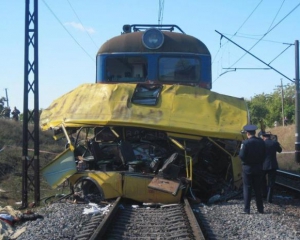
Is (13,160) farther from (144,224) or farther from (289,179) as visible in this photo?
(144,224)

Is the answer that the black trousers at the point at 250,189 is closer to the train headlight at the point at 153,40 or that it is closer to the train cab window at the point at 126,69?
the train cab window at the point at 126,69

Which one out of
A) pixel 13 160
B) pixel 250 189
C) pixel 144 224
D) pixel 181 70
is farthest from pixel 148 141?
pixel 13 160

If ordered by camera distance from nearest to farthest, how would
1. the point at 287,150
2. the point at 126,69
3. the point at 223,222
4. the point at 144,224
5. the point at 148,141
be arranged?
the point at 144,224
the point at 223,222
the point at 148,141
the point at 126,69
the point at 287,150

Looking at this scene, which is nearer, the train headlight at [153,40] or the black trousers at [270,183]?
the black trousers at [270,183]

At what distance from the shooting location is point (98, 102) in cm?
1095

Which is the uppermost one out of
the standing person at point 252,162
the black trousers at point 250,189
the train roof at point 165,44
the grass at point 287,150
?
the train roof at point 165,44

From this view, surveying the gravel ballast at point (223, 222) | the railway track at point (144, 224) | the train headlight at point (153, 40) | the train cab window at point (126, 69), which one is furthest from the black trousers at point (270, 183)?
the train headlight at point (153, 40)

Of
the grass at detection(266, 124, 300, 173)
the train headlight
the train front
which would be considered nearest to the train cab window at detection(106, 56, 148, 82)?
the train headlight

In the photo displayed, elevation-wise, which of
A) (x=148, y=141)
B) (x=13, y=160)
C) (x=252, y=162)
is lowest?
(x=13, y=160)

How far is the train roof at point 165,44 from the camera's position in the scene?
495 inches

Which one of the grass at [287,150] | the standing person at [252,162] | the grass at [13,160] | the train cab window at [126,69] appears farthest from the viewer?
the grass at [287,150]

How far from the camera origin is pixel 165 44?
12.5 m

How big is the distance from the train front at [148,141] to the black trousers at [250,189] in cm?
124

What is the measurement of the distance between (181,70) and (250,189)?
4431mm
